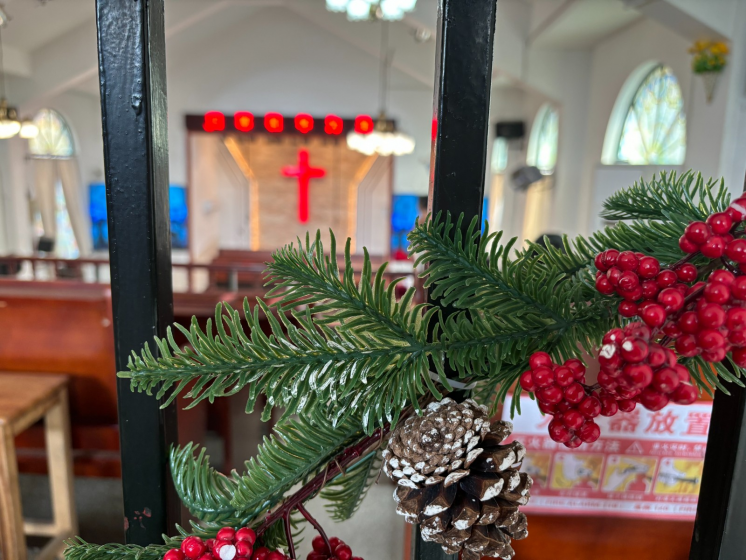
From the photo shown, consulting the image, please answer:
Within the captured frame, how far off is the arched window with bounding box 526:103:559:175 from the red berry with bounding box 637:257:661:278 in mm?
6345

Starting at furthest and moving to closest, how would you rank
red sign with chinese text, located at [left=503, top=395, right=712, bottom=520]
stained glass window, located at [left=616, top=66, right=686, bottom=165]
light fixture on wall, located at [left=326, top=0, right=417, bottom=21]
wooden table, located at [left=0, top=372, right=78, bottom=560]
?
1. stained glass window, located at [left=616, top=66, right=686, bottom=165]
2. light fixture on wall, located at [left=326, top=0, right=417, bottom=21]
3. wooden table, located at [left=0, top=372, right=78, bottom=560]
4. red sign with chinese text, located at [left=503, top=395, right=712, bottom=520]

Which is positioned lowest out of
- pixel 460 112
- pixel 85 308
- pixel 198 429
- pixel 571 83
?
pixel 198 429

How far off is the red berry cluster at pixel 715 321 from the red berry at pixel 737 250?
12mm

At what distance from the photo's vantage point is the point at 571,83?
5500 mm

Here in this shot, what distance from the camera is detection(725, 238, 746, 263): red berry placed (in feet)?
0.84

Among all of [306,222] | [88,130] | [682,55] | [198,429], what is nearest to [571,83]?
[682,55]

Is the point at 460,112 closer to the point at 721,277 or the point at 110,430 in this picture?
the point at 721,277

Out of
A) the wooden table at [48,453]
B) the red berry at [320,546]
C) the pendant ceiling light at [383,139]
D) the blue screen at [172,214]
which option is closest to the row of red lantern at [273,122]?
the pendant ceiling light at [383,139]

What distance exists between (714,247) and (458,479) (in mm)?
181

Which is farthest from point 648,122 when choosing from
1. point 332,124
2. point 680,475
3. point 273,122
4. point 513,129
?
point 273,122

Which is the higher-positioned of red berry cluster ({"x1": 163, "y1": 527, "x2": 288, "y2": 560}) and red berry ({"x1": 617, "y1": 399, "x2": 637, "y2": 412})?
red berry ({"x1": 617, "y1": 399, "x2": 637, "y2": 412})

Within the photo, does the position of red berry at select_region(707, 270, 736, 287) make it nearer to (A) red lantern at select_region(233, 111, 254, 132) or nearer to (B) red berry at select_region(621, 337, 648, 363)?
(B) red berry at select_region(621, 337, 648, 363)

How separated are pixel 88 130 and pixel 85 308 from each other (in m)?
6.35

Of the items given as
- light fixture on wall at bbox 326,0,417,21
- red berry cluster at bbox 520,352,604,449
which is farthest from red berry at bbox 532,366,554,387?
light fixture on wall at bbox 326,0,417,21
